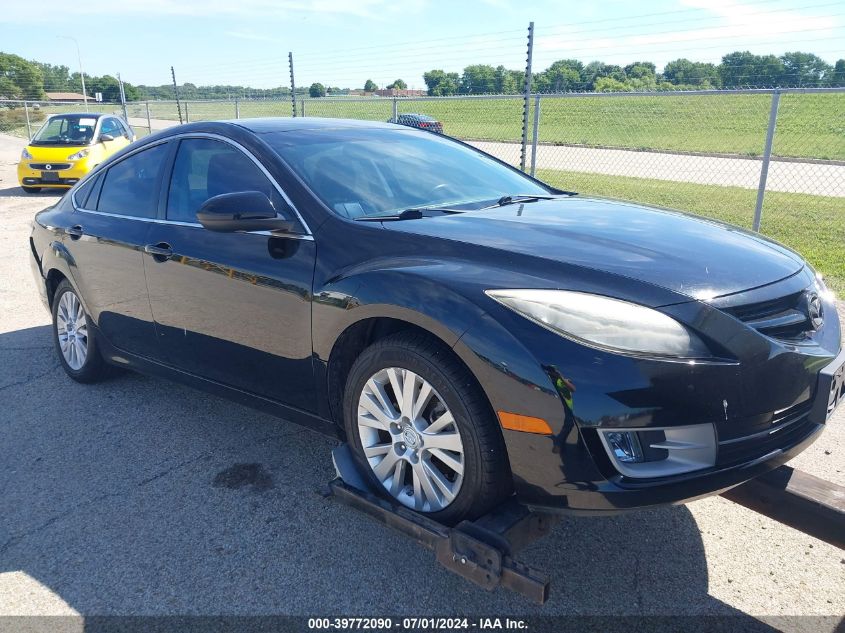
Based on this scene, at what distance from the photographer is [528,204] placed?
137 inches

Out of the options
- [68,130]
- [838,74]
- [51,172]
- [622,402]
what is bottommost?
[51,172]

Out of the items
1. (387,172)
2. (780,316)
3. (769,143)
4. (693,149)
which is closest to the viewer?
(780,316)

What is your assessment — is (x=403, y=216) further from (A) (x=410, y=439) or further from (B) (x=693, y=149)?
(B) (x=693, y=149)

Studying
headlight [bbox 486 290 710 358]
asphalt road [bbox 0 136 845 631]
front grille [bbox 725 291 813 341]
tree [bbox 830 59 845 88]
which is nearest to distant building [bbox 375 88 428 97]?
tree [bbox 830 59 845 88]

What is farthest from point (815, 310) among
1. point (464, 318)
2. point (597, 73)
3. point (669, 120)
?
point (669, 120)

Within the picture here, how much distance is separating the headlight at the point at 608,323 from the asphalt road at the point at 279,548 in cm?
100

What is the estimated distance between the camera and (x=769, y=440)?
2311 millimetres

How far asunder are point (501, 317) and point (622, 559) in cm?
119

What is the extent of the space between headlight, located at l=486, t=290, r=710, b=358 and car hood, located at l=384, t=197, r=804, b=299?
161 millimetres

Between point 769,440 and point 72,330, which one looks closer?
point 769,440

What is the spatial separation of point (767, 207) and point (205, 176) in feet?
33.6

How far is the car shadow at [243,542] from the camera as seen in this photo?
2.55 meters

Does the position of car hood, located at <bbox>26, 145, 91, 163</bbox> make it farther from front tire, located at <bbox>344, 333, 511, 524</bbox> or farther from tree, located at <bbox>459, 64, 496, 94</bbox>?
front tire, located at <bbox>344, 333, 511, 524</bbox>

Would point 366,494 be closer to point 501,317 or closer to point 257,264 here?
point 501,317
